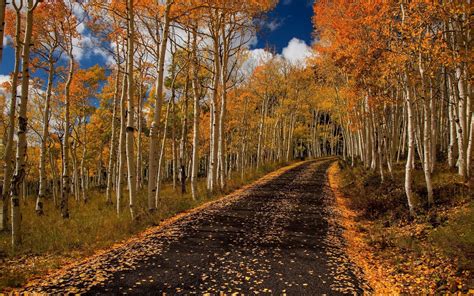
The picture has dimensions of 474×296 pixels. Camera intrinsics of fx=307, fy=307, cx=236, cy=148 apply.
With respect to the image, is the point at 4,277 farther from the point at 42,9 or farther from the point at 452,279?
the point at 42,9

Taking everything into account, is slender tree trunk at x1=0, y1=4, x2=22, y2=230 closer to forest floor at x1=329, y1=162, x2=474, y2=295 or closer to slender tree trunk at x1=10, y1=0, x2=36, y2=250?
slender tree trunk at x1=10, y1=0, x2=36, y2=250

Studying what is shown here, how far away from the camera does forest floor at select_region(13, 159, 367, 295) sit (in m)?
5.47

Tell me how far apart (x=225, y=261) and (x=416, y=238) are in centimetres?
516

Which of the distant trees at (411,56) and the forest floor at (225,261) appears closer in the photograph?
the forest floor at (225,261)

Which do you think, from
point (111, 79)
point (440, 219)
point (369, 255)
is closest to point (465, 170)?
point (440, 219)

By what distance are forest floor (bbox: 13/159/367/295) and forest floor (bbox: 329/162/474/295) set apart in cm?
60

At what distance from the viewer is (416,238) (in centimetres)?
808

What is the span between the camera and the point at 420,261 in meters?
6.67

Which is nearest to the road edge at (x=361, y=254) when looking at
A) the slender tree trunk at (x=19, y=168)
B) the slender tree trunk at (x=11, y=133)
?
the slender tree trunk at (x=19, y=168)

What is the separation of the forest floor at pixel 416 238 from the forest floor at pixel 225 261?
60 cm

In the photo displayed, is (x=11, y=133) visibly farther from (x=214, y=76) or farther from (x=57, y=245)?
(x=214, y=76)

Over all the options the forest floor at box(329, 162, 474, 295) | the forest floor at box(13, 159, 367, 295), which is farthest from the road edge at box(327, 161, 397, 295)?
the forest floor at box(13, 159, 367, 295)

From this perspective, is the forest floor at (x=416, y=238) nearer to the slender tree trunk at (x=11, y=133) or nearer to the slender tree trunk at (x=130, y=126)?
the slender tree trunk at (x=130, y=126)

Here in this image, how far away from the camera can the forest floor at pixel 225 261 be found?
18.0 ft
